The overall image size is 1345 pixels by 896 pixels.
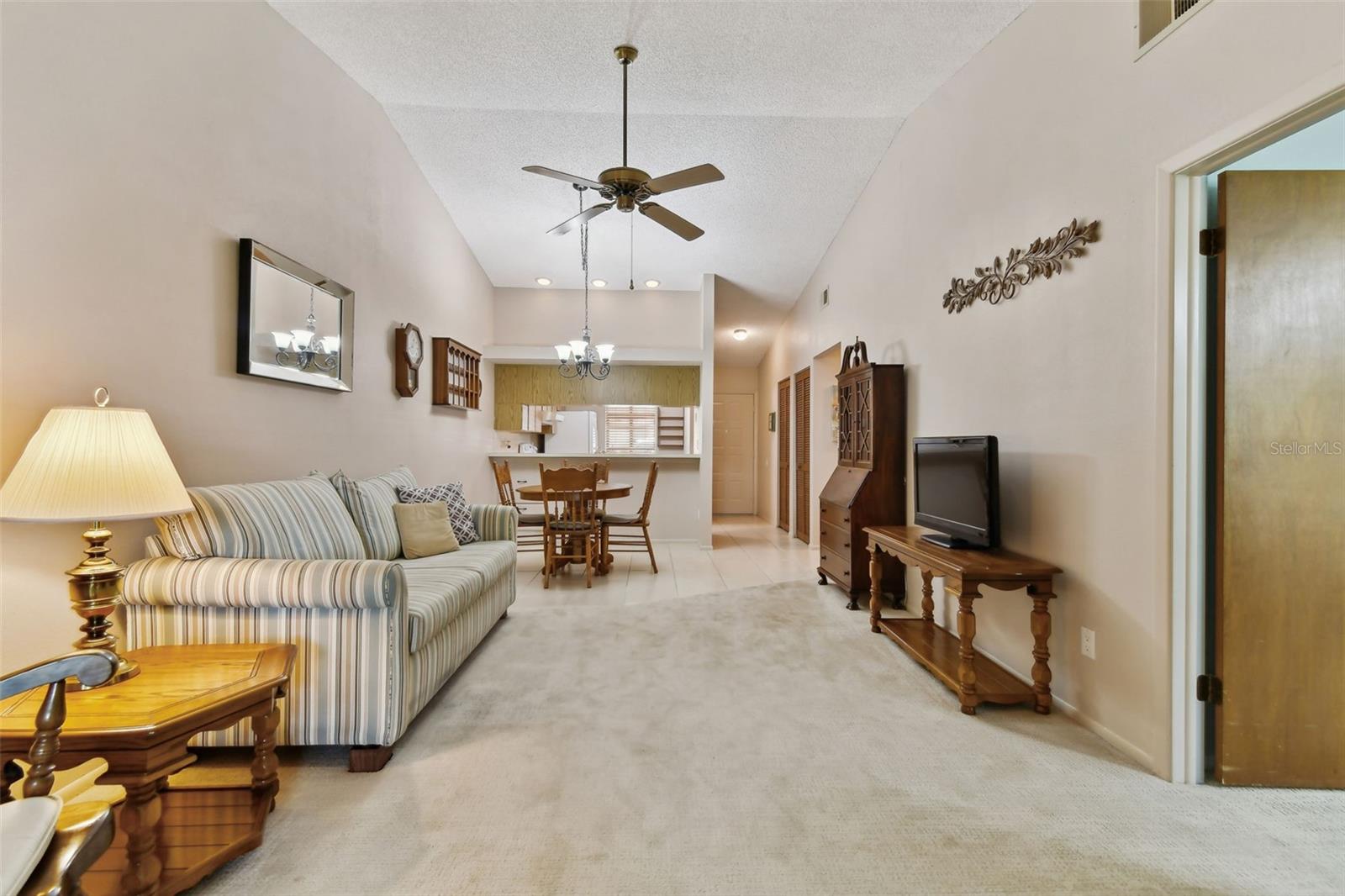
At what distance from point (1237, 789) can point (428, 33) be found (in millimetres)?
4850

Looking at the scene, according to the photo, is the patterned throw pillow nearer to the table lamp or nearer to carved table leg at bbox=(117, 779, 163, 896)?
the table lamp

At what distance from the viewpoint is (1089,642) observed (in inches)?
92.2

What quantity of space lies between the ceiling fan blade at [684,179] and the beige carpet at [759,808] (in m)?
2.52

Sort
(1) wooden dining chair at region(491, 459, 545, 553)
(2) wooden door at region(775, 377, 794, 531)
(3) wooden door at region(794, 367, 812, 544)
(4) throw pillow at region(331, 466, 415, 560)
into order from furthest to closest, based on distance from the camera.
→ (2) wooden door at region(775, 377, 794, 531)
(3) wooden door at region(794, 367, 812, 544)
(1) wooden dining chair at region(491, 459, 545, 553)
(4) throw pillow at region(331, 466, 415, 560)

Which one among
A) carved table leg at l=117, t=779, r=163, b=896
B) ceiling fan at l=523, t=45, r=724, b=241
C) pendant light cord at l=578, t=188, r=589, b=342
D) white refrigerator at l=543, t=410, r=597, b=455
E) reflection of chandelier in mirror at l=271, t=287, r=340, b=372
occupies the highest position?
A: pendant light cord at l=578, t=188, r=589, b=342

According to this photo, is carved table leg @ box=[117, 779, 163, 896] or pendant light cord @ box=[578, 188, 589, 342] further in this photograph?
pendant light cord @ box=[578, 188, 589, 342]

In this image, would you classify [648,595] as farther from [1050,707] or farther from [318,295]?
[318,295]

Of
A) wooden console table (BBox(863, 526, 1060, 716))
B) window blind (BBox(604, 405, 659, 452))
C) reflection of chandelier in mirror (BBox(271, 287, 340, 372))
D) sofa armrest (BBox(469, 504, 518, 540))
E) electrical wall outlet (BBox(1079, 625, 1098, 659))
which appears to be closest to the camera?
electrical wall outlet (BBox(1079, 625, 1098, 659))

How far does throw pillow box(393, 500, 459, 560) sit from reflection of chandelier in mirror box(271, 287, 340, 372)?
91 centimetres

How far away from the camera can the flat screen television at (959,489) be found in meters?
2.69

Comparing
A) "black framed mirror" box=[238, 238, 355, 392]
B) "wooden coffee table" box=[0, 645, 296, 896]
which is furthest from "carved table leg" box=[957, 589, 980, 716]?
Result: "black framed mirror" box=[238, 238, 355, 392]

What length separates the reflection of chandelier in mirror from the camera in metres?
2.95

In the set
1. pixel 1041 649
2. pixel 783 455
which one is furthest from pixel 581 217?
pixel 783 455

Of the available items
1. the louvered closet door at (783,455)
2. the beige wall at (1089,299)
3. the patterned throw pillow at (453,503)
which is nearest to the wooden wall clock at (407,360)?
the patterned throw pillow at (453,503)
